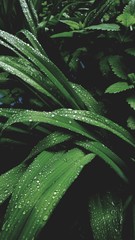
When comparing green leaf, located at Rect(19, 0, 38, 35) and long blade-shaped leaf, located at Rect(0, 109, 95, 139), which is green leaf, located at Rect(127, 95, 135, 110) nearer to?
long blade-shaped leaf, located at Rect(0, 109, 95, 139)

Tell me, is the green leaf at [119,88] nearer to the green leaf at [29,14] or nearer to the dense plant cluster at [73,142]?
the dense plant cluster at [73,142]

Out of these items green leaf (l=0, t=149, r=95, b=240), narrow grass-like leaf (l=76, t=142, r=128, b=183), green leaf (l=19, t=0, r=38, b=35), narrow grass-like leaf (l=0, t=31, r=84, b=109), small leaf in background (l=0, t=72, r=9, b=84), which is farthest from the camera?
green leaf (l=19, t=0, r=38, b=35)

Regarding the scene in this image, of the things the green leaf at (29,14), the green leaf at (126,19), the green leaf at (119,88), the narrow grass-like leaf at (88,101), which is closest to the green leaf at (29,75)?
the narrow grass-like leaf at (88,101)

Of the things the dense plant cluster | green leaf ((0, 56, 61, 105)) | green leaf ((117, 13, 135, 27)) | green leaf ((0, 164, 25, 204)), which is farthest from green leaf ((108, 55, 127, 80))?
green leaf ((0, 164, 25, 204))

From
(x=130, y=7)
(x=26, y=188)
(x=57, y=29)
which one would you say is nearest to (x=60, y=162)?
(x=26, y=188)

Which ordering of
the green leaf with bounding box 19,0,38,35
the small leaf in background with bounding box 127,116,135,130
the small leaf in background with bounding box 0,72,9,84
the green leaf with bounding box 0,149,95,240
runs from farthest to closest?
1. the green leaf with bounding box 19,0,38,35
2. the small leaf in background with bounding box 0,72,9,84
3. the small leaf in background with bounding box 127,116,135,130
4. the green leaf with bounding box 0,149,95,240

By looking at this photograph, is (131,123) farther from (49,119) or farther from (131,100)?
(49,119)

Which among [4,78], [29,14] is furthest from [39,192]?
[29,14]
